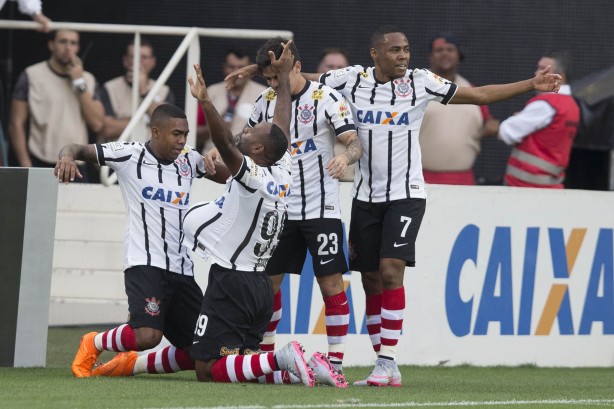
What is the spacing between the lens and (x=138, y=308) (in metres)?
8.51

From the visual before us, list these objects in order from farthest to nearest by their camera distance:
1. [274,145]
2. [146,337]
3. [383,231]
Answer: [383,231]
[146,337]
[274,145]

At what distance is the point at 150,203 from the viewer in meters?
8.64

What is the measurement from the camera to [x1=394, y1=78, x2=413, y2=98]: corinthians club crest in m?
8.84

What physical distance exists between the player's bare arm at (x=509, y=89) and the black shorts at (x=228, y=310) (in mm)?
1804

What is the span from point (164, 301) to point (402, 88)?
2.01 m

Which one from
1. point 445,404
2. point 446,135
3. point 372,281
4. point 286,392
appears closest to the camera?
point 445,404

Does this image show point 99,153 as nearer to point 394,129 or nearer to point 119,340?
point 119,340

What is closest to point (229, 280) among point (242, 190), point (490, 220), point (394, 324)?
point (242, 190)

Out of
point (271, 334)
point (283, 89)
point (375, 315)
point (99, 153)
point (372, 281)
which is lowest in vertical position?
point (271, 334)

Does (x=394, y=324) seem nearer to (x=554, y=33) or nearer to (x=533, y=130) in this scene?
(x=533, y=130)

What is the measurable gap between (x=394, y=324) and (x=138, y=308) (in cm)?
159

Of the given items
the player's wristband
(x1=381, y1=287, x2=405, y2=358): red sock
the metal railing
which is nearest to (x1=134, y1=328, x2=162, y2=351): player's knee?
(x1=381, y1=287, x2=405, y2=358): red sock

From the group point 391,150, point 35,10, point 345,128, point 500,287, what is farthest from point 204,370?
point 35,10

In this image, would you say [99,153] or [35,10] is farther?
[35,10]
